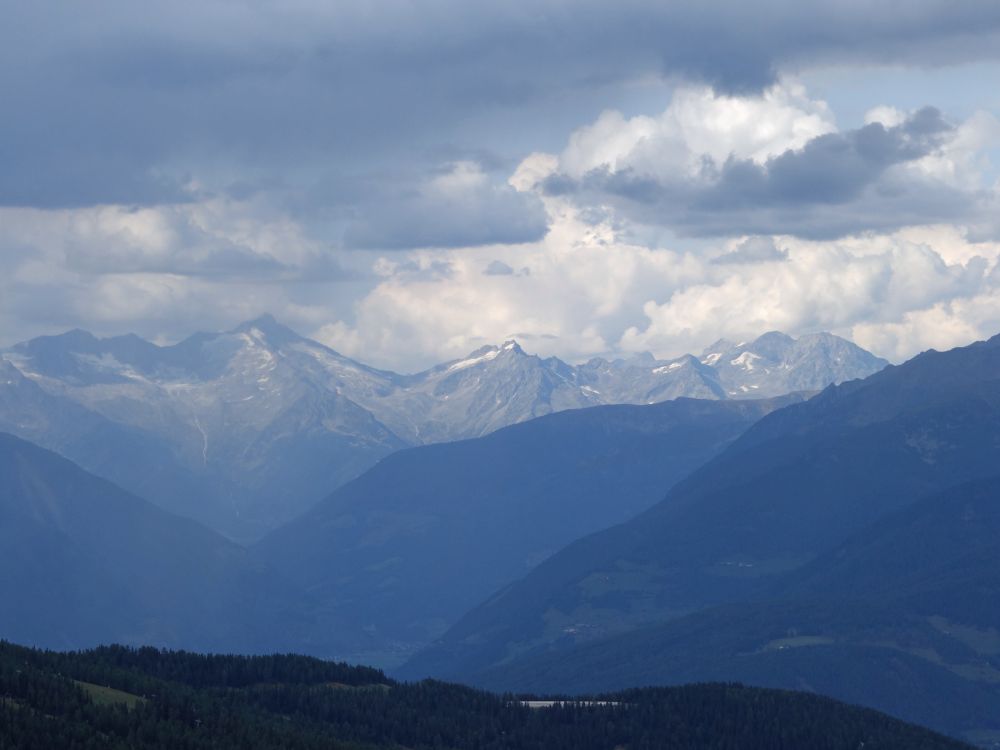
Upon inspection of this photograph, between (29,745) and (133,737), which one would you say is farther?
(133,737)

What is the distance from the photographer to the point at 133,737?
19688cm

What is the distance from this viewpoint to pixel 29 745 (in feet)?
596

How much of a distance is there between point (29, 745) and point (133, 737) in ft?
56.2
